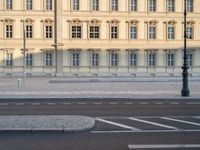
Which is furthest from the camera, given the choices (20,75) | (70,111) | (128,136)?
(20,75)

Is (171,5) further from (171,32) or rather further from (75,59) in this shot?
(75,59)

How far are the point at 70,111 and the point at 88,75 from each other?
125 ft

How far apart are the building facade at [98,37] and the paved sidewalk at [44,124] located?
133ft

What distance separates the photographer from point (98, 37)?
188 ft

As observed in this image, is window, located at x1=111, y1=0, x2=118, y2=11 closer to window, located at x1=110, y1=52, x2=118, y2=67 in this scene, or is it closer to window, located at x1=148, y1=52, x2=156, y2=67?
window, located at x1=110, y1=52, x2=118, y2=67

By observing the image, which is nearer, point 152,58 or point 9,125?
point 9,125

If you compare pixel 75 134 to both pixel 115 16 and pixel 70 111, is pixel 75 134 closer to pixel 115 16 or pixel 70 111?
pixel 70 111

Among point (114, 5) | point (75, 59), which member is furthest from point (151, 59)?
point (75, 59)

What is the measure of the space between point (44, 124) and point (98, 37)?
45.2 m

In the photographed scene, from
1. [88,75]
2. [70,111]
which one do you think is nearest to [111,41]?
[88,75]

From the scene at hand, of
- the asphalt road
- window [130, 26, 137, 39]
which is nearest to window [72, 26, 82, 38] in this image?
window [130, 26, 137, 39]

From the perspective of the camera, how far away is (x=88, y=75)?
5578cm

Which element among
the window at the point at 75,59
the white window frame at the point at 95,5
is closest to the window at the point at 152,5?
the white window frame at the point at 95,5

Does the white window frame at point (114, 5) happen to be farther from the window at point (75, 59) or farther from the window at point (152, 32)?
the window at point (75, 59)
